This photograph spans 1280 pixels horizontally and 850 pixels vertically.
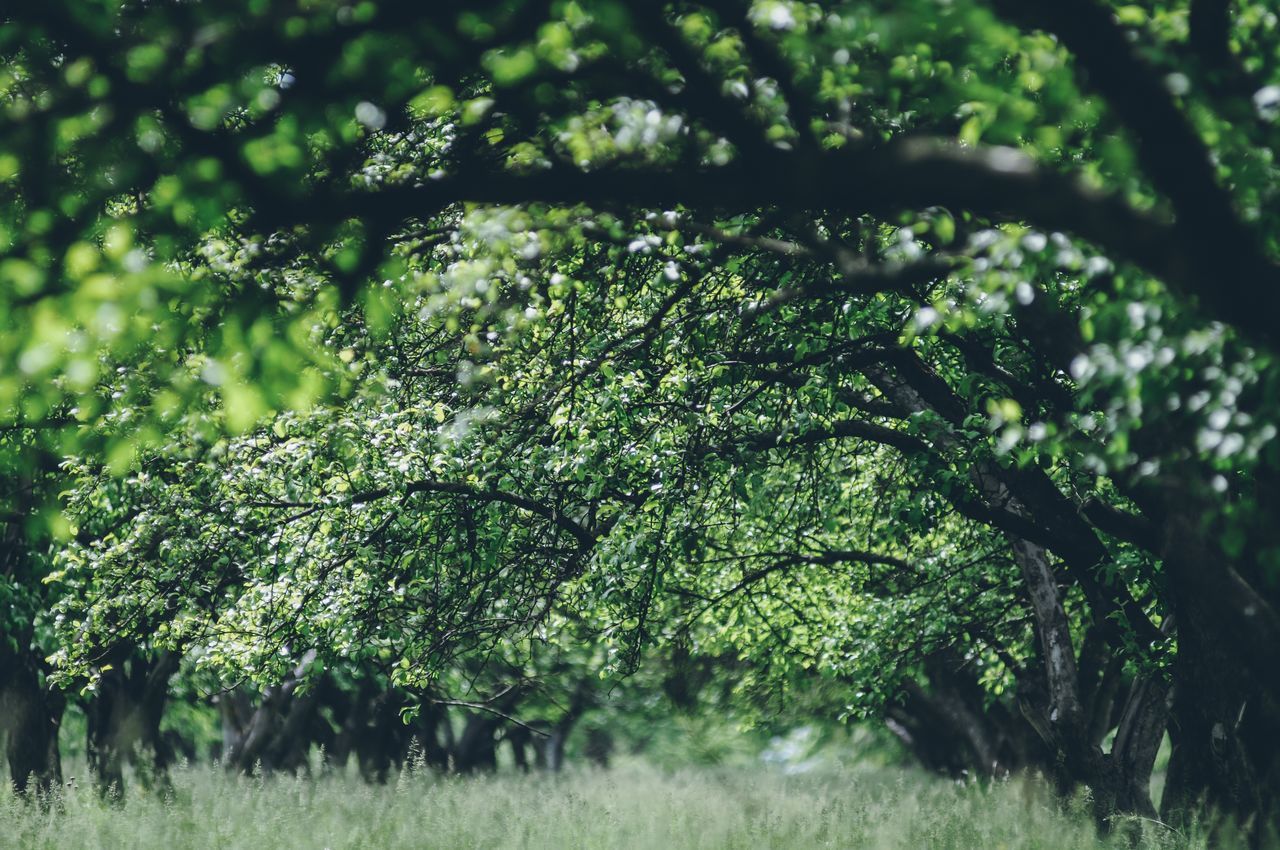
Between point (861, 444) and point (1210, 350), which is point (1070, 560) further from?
point (1210, 350)

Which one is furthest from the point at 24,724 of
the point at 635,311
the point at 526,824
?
the point at 635,311

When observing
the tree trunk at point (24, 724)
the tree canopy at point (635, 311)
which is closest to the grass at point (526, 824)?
the tree canopy at point (635, 311)

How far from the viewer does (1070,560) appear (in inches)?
360

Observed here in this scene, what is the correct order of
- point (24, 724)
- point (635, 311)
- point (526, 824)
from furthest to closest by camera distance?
point (24, 724)
point (526, 824)
point (635, 311)

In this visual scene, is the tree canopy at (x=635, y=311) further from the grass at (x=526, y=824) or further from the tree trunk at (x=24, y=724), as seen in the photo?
the tree trunk at (x=24, y=724)

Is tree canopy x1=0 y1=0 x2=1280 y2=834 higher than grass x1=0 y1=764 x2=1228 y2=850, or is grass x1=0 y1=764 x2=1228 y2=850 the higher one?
tree canopy x1=0 y1=0 x2=1280 y2=834

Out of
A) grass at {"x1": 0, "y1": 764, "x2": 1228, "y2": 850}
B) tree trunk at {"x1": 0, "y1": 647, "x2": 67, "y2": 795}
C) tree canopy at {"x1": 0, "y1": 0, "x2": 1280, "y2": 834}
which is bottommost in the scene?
grass at {"x1": 0, "y1": 764, "x2": 1228, "y2": 850}

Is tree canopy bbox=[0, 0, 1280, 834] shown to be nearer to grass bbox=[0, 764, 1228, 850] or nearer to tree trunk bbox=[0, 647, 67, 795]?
grass bbox=[0, 764, 1228, 850]

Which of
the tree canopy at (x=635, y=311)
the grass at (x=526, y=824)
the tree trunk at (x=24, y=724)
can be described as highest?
the tree canopy at (x=635, y=311)

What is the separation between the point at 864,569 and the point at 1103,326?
12.2 meters

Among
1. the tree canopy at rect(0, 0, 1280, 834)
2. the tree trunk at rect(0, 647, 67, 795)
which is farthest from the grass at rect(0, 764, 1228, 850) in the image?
the tree trunk at rect(0, 647, 67, 795)

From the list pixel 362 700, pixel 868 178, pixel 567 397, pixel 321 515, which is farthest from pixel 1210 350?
pixel 362 700

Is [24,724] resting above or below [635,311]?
below

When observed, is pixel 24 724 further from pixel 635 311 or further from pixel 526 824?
pixel 635 311
